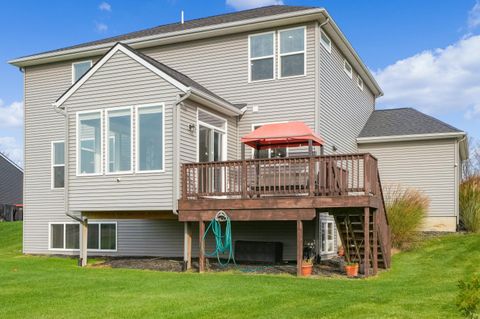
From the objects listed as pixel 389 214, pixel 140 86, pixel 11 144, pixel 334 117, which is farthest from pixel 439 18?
pixel 11 144

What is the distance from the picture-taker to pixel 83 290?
30.6ft

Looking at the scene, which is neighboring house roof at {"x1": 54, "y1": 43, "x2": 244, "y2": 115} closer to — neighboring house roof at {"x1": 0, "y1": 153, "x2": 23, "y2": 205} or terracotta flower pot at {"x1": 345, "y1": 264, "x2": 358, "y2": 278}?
terracotta flower pot at {"x1": 345, "y1": 264, "x2": 358, "y2": 278}

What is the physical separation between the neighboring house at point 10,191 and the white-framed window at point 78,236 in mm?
14809

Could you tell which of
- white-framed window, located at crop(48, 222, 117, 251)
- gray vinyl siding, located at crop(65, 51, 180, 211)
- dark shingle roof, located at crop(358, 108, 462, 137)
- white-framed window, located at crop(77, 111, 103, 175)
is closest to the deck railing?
gray vinyl siding, located at crop(65, 51, 180, 211)

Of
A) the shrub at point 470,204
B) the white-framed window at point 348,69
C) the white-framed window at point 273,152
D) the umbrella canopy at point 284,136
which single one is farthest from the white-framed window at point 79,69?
the shrub at point 470,204

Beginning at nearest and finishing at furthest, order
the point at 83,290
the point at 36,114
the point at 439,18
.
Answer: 1. the point at 83,290
2. the point at 36,114
3. the point at 439,18

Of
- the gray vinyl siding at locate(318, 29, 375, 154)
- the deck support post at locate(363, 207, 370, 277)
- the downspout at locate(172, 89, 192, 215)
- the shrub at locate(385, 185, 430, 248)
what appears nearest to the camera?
the deck support post at locate(363, 207, 370, 277)

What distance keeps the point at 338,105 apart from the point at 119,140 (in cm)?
665

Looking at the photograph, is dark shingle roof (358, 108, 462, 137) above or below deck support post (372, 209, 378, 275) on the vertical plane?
above

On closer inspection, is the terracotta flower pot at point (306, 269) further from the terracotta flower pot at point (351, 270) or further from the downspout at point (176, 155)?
the downspout at point (176, 155)

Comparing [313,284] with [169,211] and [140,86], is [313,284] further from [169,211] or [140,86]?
[140,86]

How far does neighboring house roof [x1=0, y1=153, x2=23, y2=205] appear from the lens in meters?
31.7

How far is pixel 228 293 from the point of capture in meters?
8.72

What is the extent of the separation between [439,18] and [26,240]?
58.5 ft
